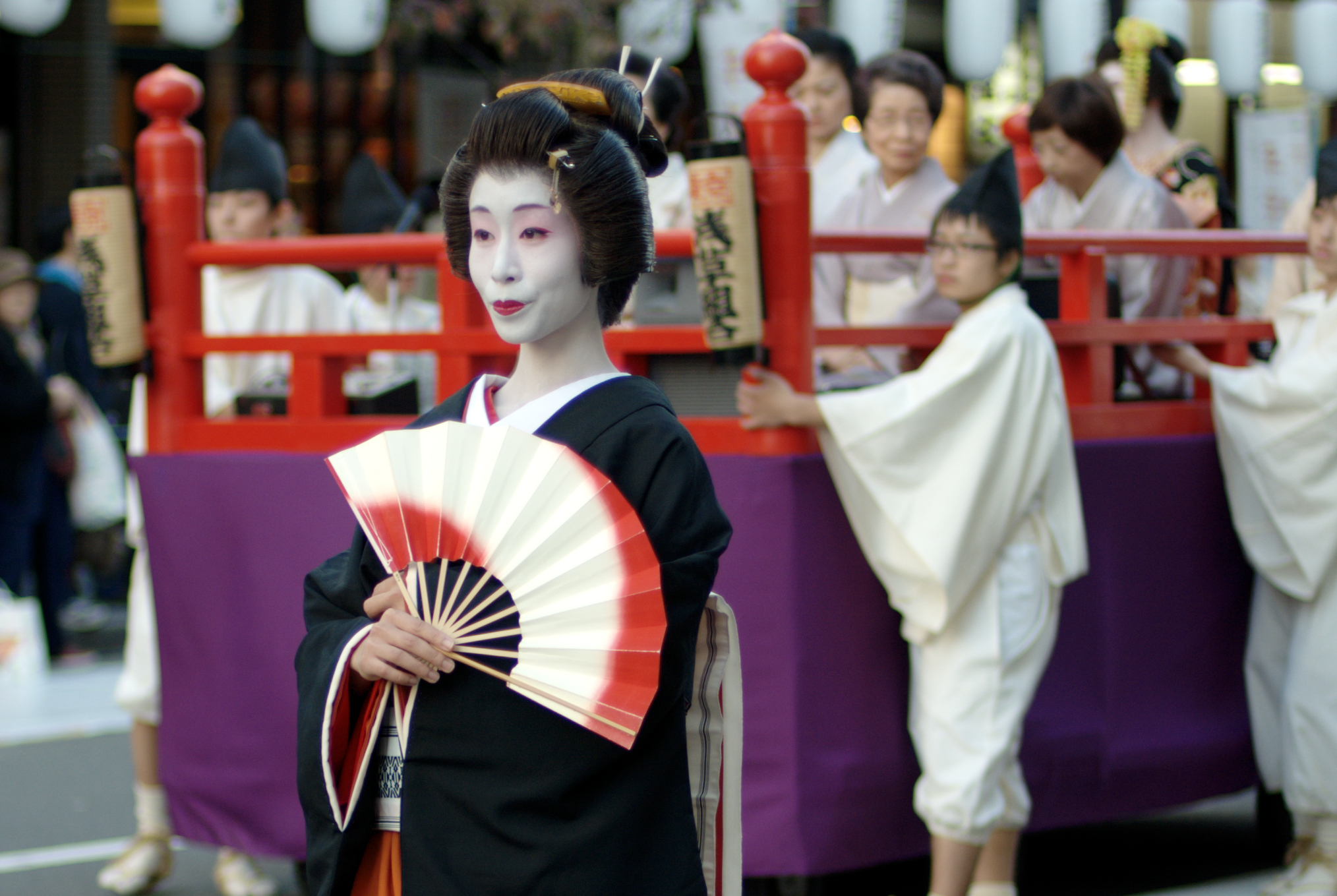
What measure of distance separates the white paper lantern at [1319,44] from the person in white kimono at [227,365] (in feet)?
27.8

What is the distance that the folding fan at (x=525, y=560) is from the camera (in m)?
1.67

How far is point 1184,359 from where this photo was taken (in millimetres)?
4215

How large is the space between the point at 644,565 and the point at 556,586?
98 mm

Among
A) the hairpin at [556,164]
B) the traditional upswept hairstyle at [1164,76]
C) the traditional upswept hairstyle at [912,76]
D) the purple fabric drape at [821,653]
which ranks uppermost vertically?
the traditional upswept hairstyle at [1164,76]

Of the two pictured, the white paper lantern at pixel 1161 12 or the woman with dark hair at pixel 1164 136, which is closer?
the woman with dark hair at pixel 1164 136

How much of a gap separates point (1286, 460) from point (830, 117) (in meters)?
1.77

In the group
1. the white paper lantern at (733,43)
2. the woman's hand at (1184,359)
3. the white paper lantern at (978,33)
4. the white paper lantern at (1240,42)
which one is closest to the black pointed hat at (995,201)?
the woman's hand at (1184,359)

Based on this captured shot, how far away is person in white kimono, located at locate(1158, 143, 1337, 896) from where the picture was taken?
156 inches

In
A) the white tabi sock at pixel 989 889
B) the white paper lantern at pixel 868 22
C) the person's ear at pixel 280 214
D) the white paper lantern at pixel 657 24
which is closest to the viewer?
the white tabi sock at pixel 989 889

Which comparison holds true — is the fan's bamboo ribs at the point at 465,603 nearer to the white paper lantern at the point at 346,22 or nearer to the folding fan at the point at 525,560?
the folding fan at the point at 525,560

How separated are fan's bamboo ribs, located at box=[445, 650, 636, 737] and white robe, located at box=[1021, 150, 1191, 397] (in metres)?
3.19

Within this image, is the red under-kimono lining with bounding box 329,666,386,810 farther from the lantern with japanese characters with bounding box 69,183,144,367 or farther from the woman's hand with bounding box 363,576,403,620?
the lantern with japanese characters with bounding box 69,183,144,367

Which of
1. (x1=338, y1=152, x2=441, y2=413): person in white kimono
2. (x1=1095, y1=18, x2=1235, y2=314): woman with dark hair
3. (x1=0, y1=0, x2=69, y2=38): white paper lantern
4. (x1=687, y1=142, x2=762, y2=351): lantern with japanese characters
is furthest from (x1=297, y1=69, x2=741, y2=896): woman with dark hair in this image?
(x1=0, y1=0, x2=69, y2=38): white paper lantern

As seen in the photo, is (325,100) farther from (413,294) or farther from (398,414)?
(398,414)
